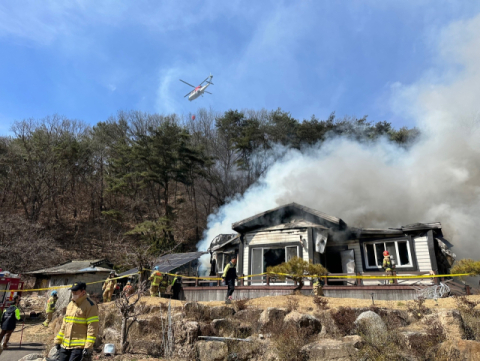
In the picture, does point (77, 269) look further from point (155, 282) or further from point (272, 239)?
point (272, 239)

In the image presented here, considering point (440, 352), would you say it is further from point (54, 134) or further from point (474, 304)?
point (54, 134)

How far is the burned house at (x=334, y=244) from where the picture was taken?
49.8 ft

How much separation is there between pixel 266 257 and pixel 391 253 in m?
6.26

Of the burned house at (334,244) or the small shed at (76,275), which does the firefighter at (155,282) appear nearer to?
the burned house at (334,244)

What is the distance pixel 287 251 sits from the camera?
17453 millimetres

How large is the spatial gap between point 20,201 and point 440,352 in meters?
41.2

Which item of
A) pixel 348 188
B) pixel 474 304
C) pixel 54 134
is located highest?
pixel 54 134

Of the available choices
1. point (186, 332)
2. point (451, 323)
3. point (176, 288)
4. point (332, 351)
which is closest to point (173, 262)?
point (176, 288)

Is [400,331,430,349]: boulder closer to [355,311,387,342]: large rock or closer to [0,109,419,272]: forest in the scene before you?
[355,311,387,342]: large rock

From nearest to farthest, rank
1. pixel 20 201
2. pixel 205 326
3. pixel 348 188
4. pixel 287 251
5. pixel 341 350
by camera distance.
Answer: pixel 341 350, pixel 205 326, pixel 287 251, pixel 348 188, pixel 20 201

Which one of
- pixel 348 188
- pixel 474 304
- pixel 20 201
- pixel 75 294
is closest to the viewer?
pixel 75 294

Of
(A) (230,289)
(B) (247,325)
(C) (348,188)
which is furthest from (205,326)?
(C) (348,188)

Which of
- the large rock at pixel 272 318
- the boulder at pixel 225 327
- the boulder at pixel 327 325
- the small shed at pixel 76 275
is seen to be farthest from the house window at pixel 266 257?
the small shed at pixel 76 275

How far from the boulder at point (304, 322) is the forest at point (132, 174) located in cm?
2114
